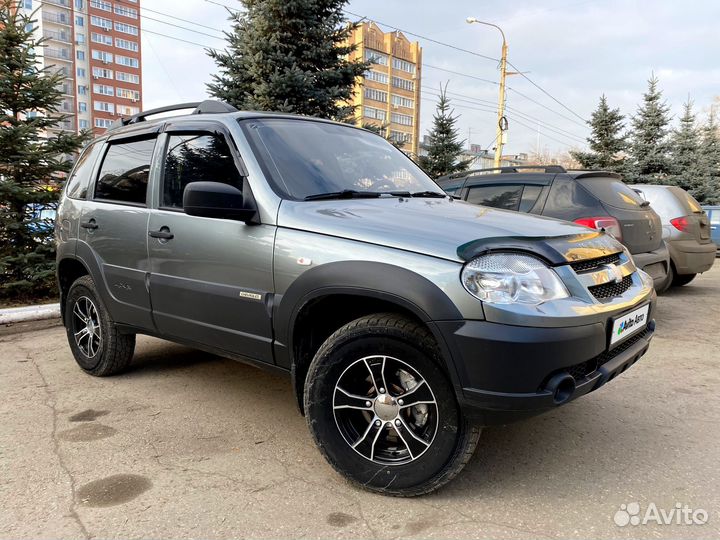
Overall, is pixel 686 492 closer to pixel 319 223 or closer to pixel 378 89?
pixel 319 223

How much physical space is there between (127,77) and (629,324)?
99027 mm

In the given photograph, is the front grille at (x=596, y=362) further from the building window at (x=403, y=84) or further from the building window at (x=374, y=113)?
the building window at (x=403, y=84)

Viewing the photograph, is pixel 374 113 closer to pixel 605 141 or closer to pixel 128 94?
pixel 128 94

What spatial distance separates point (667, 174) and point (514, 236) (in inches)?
951

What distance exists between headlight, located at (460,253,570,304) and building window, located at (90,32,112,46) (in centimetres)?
9875

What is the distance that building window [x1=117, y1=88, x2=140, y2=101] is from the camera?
87.1 meters

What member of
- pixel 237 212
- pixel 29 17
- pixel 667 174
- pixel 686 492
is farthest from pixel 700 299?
pixel 667 174

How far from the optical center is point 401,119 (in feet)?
279

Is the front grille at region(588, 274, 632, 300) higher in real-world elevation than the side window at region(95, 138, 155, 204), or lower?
lower

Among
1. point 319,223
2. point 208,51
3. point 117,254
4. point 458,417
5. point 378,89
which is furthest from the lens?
point 378,89

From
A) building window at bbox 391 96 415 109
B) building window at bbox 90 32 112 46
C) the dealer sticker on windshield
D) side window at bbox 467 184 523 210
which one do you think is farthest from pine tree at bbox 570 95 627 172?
A: building window at bbox 90 32 112 46

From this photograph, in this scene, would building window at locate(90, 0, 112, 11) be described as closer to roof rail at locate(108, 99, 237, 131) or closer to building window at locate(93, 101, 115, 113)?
building window at locate(93, 101, 115, 113)

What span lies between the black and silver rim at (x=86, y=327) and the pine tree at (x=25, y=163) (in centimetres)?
351

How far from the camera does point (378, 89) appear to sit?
268 feet
